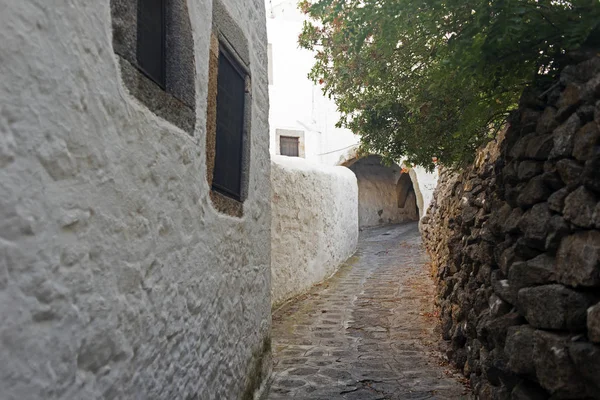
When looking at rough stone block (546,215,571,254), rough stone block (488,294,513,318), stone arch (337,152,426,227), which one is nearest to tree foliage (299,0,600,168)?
rough stone block (546,215,571,254)

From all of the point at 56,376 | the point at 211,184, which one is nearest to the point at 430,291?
the point at 211,184

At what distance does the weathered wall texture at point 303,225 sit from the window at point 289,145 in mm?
7440

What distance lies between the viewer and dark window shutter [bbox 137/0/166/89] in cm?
179

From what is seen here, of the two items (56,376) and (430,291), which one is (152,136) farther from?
(430,291)

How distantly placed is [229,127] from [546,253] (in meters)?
1.94

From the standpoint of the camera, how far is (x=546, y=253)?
2.13 m

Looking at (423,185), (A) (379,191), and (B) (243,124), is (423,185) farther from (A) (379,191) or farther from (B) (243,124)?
(B) (243,124)

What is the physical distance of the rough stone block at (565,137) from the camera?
6.39 ft

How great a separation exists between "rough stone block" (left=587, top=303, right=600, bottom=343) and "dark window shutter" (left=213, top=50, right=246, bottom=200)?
186 cm

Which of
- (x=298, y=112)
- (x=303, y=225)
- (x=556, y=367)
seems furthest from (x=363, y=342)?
(x=298, y=112)

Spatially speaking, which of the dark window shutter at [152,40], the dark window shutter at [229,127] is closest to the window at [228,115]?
the dark window shutter at [229,127]

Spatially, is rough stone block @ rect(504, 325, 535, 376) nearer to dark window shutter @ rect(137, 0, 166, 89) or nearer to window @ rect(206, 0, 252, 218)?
window @ rect(206, 0, 252, 218)

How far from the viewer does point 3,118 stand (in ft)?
3.34

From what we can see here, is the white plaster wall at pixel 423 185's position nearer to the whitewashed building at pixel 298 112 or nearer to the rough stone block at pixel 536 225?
the whitewashed building at pixel 298 112
